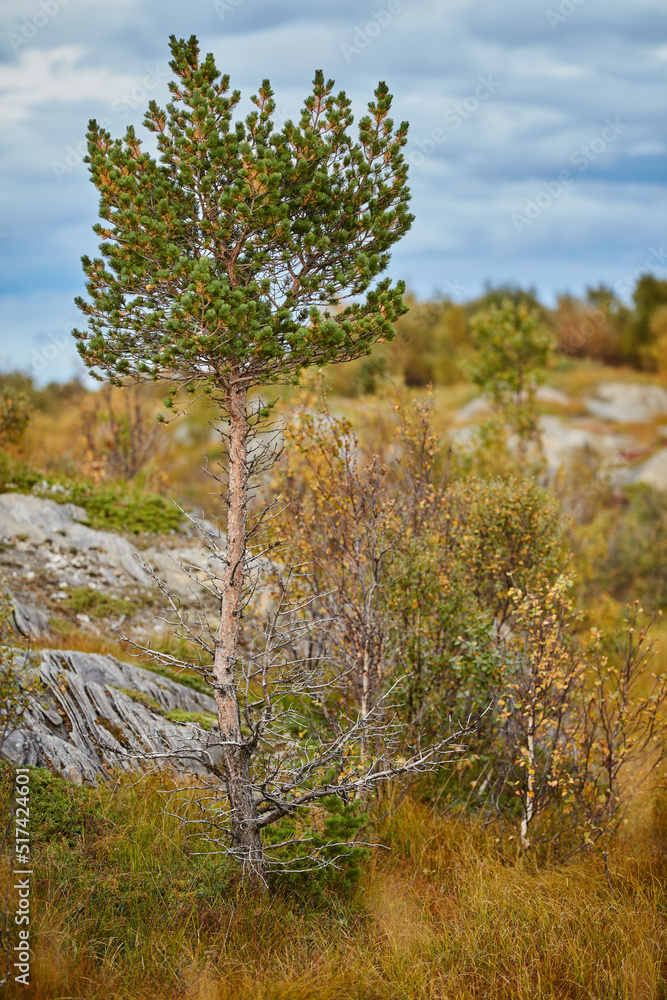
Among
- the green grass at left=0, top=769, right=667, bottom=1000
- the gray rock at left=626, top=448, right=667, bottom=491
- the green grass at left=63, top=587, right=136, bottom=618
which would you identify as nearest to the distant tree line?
the gray rock at left=626, top=448, right=667, bottom=491

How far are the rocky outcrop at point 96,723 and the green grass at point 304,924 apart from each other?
349 millimetres

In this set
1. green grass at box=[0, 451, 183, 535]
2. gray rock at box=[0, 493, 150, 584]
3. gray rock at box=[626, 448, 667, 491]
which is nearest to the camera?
gray rock at box=[0, 493, 150, 584]

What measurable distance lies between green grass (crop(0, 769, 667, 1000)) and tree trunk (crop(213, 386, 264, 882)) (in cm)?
45

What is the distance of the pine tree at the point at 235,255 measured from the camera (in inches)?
232

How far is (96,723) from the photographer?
7.77 meters

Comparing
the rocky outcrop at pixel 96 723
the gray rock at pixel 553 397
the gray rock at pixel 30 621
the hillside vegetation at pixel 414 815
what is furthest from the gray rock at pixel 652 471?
the rocky outcrop at pixel 96 723

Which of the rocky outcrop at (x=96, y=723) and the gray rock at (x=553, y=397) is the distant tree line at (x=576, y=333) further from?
the rocky outcrop at (x=96, y=723)

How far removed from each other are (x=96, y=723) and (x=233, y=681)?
234cm

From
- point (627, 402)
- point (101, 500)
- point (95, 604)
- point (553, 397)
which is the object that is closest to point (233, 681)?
point (95, 604)

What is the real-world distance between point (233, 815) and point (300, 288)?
4832 millimetres

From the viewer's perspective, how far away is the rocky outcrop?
7.09m

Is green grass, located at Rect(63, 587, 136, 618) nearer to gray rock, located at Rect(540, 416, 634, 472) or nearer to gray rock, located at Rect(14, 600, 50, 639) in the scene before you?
gray rock, located at Rect(14, 600, 50, 639)

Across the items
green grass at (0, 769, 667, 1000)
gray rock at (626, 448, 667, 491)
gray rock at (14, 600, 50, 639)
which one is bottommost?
green grass at (0, 769, 667, 1000)

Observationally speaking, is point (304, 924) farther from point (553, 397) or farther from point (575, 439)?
point (553, 397)
